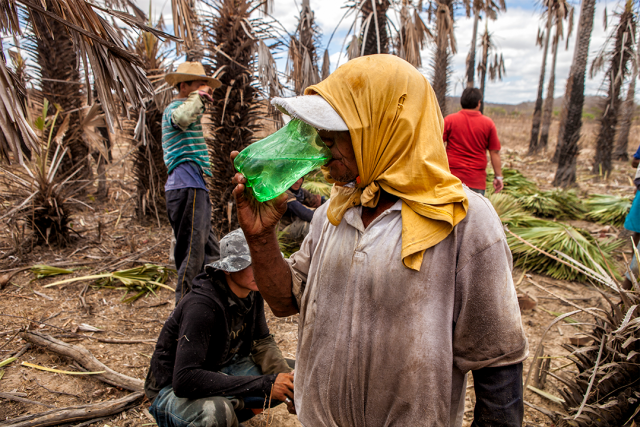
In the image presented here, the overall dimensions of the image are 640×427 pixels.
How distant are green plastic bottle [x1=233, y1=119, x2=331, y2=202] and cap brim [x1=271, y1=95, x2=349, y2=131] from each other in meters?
0.08

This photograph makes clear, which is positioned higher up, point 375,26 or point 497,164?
point 375,26

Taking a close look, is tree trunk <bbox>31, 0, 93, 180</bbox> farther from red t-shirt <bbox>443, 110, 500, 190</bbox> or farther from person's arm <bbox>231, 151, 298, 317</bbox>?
person's arm <bbox>231, 151, 298, 317</bbox>

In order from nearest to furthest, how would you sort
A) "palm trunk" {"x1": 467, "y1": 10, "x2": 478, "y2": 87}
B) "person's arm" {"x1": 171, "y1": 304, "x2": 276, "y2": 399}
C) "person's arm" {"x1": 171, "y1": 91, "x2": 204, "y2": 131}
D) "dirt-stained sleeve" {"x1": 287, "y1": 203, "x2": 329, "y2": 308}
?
"dirt-stained sleeve" {"x1": 287, "y1": 203, "x2": 329, "y2": 308} < "person's arm" {"x1": 171, "y1": 304, "x2": 276, "y2": 399} < "person's arm" {"x1": 171, "y1": 91, "x2": 204, "y2": 131} < "palm trunk" {"x1": 467, "y1": 10, "x2": 478, "y2": 87}

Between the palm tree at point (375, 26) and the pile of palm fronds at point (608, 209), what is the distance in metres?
5.04

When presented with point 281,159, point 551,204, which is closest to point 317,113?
point 281,159

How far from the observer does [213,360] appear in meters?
2.37

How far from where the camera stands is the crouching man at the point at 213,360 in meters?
2.10

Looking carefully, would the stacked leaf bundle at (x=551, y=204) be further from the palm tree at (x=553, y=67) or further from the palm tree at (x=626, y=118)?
the palm tree at (x=553, y=67)

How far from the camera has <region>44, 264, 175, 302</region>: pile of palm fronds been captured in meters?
4.40

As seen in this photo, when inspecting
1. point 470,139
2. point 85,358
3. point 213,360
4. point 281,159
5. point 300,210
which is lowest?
point 85,358

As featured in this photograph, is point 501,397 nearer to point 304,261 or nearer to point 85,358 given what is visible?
point 304,261

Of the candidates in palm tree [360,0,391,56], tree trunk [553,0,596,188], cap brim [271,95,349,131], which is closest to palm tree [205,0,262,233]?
palm tree [360,0,391,56]

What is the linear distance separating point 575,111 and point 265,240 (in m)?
11.1

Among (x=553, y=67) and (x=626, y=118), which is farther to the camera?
(x=553, y=67)
